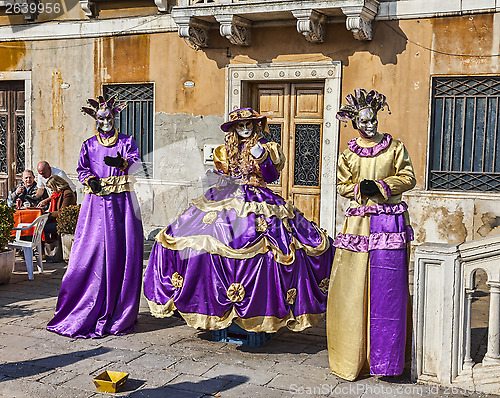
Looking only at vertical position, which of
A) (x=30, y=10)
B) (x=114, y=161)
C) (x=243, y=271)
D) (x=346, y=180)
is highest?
(x=30, y=10)

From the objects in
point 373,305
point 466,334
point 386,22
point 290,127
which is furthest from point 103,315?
A: point 386,22

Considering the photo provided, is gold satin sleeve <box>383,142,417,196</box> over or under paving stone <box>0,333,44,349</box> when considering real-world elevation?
over

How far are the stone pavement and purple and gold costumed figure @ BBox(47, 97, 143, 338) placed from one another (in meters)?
0.21

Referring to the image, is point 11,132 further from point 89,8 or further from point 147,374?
point 147,374

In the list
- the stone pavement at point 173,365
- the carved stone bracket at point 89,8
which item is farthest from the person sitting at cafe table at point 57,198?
the carved stone bracket at point 89,8

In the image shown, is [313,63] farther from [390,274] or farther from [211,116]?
[390,274]

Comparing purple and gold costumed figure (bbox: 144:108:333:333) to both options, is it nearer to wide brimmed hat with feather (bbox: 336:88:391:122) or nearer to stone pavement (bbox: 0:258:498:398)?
stone pavement (bbox: 0:258:498:398)

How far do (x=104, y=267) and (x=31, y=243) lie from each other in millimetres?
2589

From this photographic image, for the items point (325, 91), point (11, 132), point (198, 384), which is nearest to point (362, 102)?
point (198, 384)

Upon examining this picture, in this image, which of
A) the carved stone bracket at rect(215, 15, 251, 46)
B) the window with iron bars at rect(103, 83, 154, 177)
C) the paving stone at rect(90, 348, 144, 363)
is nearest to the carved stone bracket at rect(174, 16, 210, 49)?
the carved stone bracket at rect(215, 15, 251, 46)

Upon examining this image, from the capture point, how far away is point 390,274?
4184 mm

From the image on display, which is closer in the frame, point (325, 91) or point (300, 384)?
point (300, 384)

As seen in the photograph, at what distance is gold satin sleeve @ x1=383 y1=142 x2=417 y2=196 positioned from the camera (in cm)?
418

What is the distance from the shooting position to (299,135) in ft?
30.3
